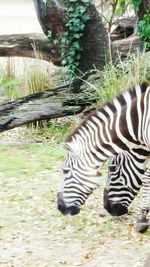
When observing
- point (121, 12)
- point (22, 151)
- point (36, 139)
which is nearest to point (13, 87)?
point (36, 139)

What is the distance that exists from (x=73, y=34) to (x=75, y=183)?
5293mm

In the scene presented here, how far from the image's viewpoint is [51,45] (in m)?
11.6

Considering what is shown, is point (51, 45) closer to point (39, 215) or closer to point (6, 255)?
point (39, 215)

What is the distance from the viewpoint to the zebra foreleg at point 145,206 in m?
6.30

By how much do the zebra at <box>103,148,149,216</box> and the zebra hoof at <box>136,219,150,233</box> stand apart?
0.31m

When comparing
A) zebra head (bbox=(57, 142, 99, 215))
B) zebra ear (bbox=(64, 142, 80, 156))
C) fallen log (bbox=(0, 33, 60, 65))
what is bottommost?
fallen log (bbox=(0, 33, 60, 65))

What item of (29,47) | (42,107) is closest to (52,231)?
(42,107)

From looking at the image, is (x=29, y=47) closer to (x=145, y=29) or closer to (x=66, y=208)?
(x=145, y=29)

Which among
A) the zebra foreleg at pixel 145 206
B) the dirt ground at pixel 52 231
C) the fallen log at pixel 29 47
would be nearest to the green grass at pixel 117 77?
the fallen log at pixel 29 47

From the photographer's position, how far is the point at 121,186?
21.5 feet

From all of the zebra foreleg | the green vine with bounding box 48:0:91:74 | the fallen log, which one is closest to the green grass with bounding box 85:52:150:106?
the green vine with bounding box 48:0:91:74

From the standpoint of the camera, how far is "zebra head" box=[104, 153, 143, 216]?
21.5 ft

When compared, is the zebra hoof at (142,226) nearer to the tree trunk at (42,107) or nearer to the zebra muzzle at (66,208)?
the zebra muzzle at (66,208)

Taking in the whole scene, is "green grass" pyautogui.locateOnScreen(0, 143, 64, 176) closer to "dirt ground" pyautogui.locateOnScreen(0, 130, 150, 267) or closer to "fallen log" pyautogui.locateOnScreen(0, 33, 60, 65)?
"dirt ground" pyautogui.locateOnScreen(0, 130, 150, 267)
